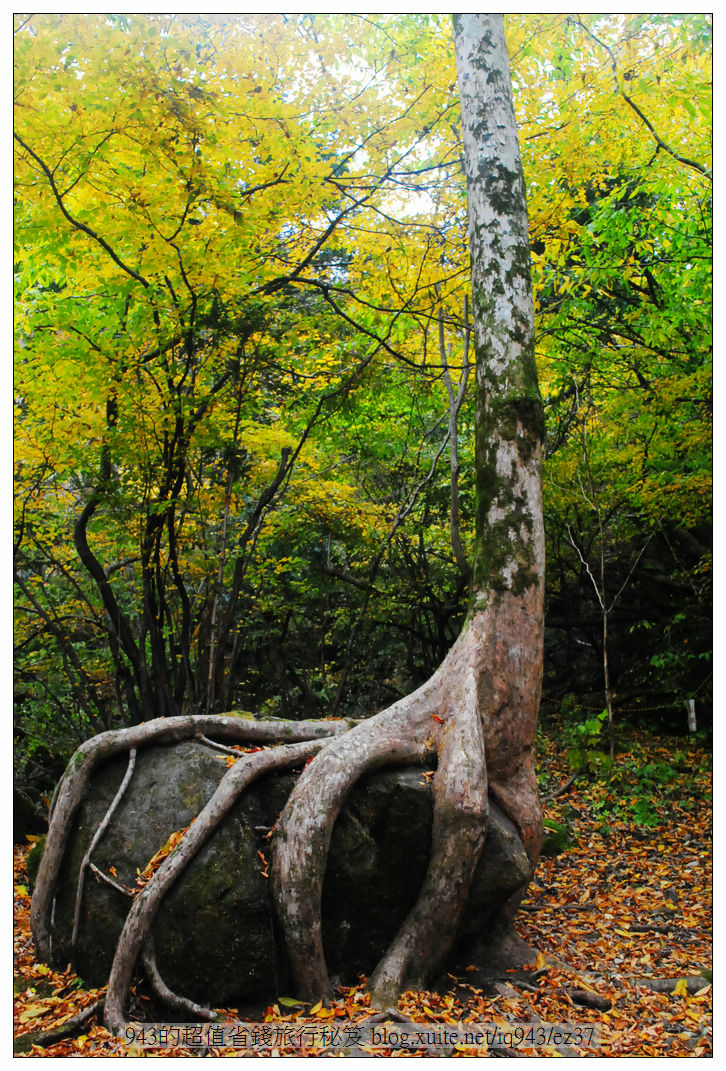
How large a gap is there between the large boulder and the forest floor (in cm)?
19

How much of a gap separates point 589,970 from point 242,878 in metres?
2.28

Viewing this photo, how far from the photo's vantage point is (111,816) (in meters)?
3.95

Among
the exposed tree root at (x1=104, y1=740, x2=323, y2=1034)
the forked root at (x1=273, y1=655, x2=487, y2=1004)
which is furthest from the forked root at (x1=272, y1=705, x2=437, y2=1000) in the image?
the exposed tree root at (x1=104, y1=740, x2=323, y2=1034)

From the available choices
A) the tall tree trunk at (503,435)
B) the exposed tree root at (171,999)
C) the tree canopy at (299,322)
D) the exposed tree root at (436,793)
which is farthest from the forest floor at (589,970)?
the tree canopy at (299,322)


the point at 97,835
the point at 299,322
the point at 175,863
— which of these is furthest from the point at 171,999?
the point at 299,322

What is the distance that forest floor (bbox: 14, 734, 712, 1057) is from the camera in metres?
3.33

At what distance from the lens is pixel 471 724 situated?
4.09 metres

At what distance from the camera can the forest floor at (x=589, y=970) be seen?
333cm

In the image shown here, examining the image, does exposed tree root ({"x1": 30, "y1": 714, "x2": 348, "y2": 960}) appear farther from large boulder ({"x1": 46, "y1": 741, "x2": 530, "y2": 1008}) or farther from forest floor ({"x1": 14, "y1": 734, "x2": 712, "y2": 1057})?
forest floor ({"x1": 14, "y1": 734, "x2": 712, "y2": 1057})

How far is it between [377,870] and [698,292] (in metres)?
6.27

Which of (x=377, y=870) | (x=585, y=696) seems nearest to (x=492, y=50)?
(x=377, y=870)

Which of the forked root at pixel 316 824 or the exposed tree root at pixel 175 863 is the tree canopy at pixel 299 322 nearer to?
the forked root at pixel 316 824

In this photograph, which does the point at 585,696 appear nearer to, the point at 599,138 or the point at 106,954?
the point at 599,138

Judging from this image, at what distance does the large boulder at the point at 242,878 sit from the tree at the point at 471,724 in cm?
13
